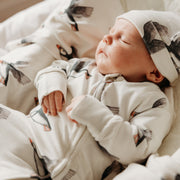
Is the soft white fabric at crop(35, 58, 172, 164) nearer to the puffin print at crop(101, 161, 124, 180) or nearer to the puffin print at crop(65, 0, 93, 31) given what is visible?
the puffin print at crop(101, 161, 124, 180)

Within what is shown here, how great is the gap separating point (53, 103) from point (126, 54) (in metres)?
0.30

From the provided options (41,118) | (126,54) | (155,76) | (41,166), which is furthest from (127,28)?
(41,166)

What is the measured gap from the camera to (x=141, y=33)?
0.87 metres

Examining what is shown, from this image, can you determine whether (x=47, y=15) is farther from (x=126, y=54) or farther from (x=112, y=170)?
(x=112, y=170)

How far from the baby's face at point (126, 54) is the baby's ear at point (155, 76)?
20mm

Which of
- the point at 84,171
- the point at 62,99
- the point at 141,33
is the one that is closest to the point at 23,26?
the point at 62,99

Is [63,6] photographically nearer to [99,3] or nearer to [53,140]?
[99,3]

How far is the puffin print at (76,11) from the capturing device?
1097mm

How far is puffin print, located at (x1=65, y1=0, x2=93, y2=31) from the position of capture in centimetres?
110

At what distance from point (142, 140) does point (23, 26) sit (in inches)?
31.7

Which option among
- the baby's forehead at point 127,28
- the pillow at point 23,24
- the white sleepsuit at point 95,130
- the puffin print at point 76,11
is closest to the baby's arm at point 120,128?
the white sleepsuit at point 95,130

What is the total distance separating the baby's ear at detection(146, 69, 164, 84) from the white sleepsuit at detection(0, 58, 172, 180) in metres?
0.03

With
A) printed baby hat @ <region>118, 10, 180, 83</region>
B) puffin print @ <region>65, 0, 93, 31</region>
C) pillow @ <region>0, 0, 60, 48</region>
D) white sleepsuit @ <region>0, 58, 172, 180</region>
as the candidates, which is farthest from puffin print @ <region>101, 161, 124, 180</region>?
pillow @ <region>0, 0, 60, 48</region>

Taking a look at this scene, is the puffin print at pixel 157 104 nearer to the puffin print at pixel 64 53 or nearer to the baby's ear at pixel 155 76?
the baby's ear at pixel 155 76
